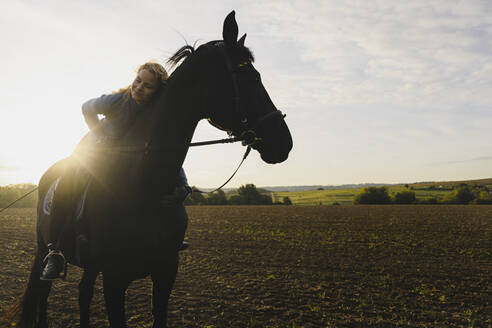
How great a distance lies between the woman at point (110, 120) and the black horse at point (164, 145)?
0.14 m

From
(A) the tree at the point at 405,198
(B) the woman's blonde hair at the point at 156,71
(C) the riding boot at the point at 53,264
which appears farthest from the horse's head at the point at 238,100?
(A) the tree at the point at 405,198

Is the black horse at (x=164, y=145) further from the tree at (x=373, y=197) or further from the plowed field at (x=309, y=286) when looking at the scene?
the tree at (x=373, y=197)

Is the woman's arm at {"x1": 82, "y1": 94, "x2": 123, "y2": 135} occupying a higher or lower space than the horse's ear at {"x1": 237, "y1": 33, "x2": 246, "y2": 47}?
lower

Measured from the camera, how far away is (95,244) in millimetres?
2928

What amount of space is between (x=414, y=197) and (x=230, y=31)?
81.3m

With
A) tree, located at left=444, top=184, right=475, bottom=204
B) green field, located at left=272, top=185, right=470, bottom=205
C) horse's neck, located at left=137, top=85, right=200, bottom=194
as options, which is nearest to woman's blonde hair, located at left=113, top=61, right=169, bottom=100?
horse's neck, located at left=137, top=85, right=200, bottom=194

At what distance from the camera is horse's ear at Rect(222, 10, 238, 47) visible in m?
2.80

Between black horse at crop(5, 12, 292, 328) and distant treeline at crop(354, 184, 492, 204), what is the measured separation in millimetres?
77337

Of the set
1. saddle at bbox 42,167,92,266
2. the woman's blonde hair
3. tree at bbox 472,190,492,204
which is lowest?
tree at bbox 472,190,492,204

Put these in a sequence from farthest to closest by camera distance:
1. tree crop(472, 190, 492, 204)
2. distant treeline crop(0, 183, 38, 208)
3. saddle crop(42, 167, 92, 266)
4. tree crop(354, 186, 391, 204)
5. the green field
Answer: the green field → tree crop(354, 186, 391, 204) → tree crop(472, 190, 492, 204) → distant treeline crop(0, 183, 38, 208) → saddle crop(42, 167, 92, 266)

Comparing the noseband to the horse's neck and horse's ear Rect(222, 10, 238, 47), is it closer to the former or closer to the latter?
horse's ear Rect(222, 10, 238, 47)

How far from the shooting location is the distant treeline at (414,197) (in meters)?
68.4

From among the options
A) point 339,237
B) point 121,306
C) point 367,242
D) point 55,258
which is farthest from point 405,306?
point 339,237

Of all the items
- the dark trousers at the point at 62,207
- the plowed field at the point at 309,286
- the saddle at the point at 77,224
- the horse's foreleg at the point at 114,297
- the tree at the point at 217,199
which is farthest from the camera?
the tree at the point at 217,199
